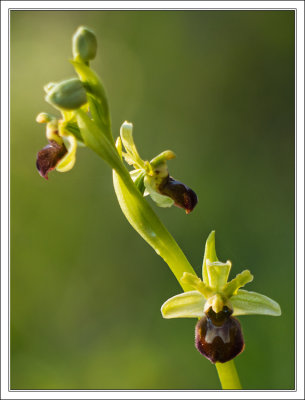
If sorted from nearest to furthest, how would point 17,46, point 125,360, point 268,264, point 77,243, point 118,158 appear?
point 118,158
point 125,360
point 268,264
point 77,243
point 17,46

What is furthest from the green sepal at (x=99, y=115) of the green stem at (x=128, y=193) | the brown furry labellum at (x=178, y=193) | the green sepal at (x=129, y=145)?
the brown furry labellum at (x=178, y=193)

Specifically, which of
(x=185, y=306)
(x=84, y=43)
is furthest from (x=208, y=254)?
(x=84, y=43)

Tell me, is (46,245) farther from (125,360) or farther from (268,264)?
(268,264)

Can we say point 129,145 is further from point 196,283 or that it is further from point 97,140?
point 196,283

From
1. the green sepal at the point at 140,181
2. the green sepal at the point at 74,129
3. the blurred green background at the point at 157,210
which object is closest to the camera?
the green sepal at the point at 74,129

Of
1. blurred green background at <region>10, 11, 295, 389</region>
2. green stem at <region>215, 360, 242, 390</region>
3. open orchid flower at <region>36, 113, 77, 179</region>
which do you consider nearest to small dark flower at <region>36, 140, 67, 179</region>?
open orchid flower at <region>36, 113, 77, 179</region>

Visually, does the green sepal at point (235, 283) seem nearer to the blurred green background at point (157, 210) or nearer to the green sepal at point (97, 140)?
the green sepal at point (97, 140)

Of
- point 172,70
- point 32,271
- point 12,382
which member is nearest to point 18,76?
point 172,70
